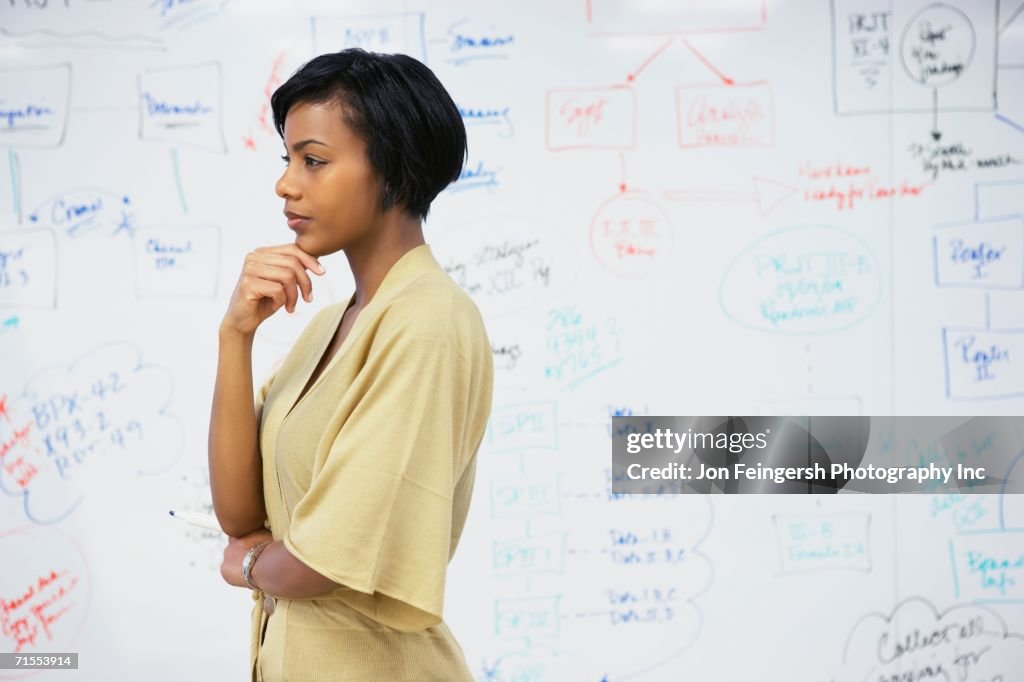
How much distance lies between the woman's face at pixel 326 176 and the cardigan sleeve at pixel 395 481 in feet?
0.46

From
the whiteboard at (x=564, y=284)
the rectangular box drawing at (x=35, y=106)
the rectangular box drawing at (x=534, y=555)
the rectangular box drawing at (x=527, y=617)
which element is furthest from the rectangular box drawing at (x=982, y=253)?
the rectangular box drawing at (x=35, y=106)

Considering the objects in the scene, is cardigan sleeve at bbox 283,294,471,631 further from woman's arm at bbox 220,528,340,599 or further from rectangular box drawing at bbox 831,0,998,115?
rectangular box drawing at bbox 831,0,998,115

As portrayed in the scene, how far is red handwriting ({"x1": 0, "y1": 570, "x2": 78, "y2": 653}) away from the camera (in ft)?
7.78

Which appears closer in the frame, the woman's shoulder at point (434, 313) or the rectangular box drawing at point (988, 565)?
the woman's shoulder at point (434, 313)

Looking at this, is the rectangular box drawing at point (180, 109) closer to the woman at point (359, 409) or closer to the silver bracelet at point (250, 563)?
the woman at point (359, 409)

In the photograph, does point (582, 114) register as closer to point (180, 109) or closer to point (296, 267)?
point (180, 109)

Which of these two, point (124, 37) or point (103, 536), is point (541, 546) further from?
point (124, 37)

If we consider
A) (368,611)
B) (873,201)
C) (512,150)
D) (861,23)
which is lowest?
(368,611)

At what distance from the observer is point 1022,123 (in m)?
2.37

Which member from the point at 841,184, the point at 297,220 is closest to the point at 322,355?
the point at 297,220

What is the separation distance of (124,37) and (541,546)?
1.51 metres

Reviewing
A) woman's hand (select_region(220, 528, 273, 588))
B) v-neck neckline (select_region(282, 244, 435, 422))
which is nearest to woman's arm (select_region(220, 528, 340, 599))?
woman's hand (select_region(220, 528, 273, 588))

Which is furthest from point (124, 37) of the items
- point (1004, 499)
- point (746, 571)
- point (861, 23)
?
point (1004, 499)

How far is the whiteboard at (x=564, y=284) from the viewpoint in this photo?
7.72ft
